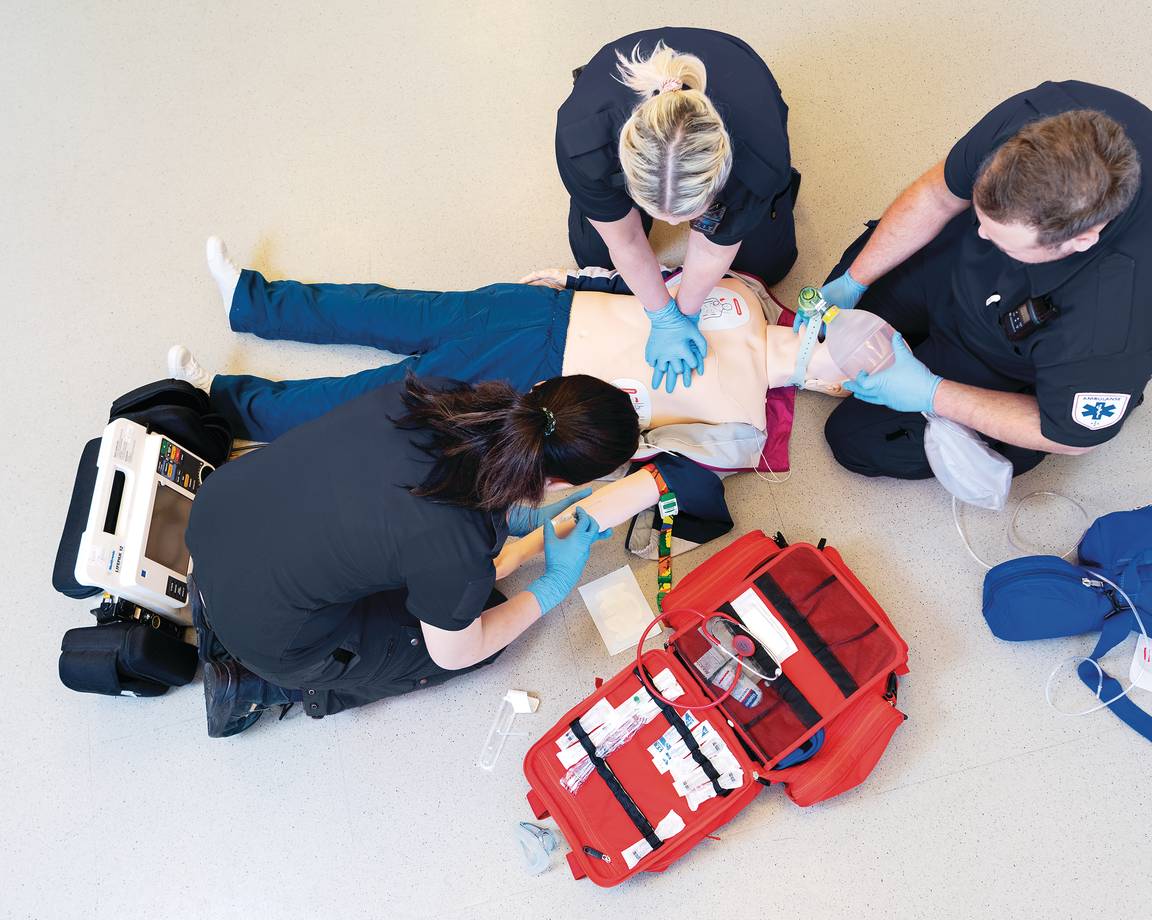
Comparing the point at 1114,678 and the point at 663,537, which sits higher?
the point at 663,537

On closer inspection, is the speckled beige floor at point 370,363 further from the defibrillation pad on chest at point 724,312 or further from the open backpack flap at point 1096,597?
the defibrillation pad on chest at point 724,312

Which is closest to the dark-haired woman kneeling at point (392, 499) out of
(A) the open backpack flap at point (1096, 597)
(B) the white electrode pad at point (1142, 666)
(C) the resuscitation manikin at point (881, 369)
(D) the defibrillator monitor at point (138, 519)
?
(D) the defibrillator monitor at point (138, 519)

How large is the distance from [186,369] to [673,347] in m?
1.34

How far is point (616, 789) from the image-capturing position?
1917 millimetres

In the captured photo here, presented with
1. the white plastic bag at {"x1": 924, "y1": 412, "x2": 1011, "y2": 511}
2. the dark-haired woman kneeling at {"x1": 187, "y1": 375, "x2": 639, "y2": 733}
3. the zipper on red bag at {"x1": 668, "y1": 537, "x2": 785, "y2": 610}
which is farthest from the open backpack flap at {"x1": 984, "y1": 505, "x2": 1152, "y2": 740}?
the dark-haired woman kneeling at {"x1": 187, "y1": 375, "x2": 639, "y2": 733}

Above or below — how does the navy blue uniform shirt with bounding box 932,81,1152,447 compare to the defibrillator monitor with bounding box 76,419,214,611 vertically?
above

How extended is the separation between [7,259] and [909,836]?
3035 mm

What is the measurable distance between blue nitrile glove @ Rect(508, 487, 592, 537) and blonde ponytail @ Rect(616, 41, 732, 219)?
2.82 feet

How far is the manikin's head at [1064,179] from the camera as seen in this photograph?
1.35m

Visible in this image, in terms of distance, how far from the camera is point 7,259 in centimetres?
255

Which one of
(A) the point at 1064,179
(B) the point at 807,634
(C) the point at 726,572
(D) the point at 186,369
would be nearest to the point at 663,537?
(C) the point at 726,572

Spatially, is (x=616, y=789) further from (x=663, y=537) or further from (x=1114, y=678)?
(x=1114, y=678)

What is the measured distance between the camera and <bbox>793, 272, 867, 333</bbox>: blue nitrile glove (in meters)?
2.11

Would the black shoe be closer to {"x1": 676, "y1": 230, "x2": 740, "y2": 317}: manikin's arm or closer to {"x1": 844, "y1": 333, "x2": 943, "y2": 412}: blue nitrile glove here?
{"x1": 676, "y1": 230, "x2": 740, "y2": 317}: manikin's arm
